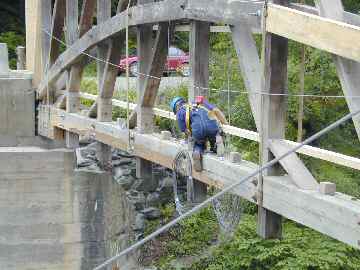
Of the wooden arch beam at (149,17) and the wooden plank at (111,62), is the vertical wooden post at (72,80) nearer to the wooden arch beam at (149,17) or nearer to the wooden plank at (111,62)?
the wooden arch beam at (149,17)

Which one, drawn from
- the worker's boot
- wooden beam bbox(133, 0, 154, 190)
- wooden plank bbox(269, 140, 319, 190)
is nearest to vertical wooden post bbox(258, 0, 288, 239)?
wooden plank bbox(269, 140, 319, 190)

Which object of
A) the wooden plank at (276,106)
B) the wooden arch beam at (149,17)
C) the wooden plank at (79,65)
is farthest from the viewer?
the wooden plank at (79,65)

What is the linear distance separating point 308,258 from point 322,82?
4.38 m

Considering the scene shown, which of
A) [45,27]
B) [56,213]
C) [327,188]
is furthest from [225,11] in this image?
[45,27]

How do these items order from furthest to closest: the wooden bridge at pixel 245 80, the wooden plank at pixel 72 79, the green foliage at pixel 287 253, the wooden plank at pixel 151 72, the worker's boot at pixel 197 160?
the wooden plank at pixel 72 79, the green foliage at pixel 287 253, the wooden plank at pixel 151 72, the worker's boot at pixel 197 160, the wooden bridge at pixel 245 80

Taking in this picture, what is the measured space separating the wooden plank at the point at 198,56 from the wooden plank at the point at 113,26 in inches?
13.0

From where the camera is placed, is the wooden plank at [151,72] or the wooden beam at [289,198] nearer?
the wooden beam at [289,198]

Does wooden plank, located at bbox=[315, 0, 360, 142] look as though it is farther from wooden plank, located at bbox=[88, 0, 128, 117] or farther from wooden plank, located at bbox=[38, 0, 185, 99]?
wooden plank, located at bbox=[88, 0, 128, 117]

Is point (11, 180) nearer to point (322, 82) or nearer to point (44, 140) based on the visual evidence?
point (44, 140)

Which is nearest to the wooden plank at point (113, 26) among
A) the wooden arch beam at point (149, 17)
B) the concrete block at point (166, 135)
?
the wooden arch beam at point (149, 17)

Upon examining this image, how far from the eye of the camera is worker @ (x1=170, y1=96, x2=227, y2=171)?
775 cm

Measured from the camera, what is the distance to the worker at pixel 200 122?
25.4 feet

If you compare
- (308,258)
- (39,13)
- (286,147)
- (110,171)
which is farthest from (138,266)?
(286,147)

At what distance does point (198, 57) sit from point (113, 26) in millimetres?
2081
